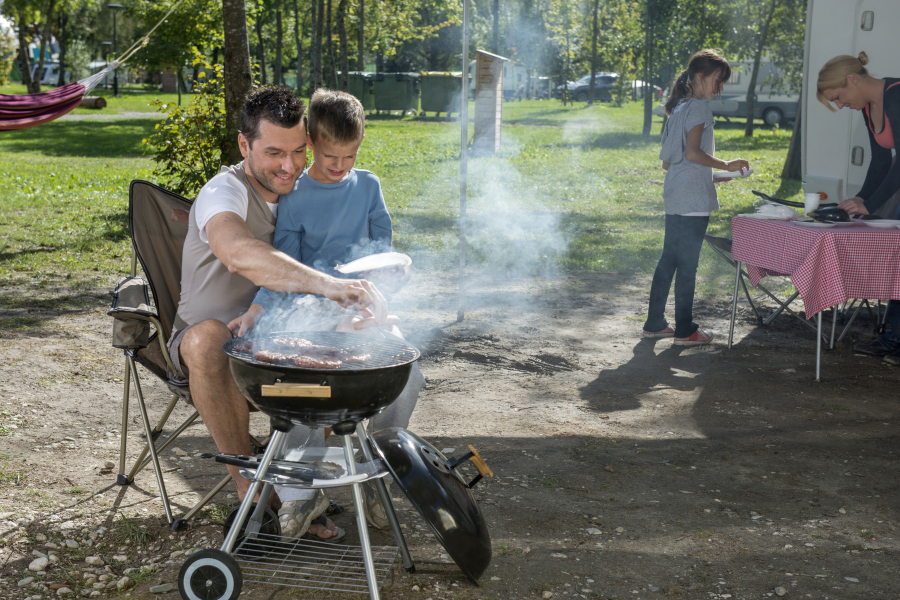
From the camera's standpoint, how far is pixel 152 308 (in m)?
3.04

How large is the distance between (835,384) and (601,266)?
3.17m

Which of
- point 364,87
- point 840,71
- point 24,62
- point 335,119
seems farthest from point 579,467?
point 24,62

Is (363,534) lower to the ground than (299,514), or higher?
higher

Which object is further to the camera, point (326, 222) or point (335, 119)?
point (326, 222)

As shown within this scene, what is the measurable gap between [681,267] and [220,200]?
3.39 meters

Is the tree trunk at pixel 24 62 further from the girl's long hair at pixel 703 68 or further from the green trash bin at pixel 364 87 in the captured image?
the girl's long hair at pixel 703 68

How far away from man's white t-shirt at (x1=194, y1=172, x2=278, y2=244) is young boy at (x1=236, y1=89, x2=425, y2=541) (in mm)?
176

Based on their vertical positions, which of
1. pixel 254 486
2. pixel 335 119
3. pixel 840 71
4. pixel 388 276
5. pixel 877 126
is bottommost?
pixel 254 486

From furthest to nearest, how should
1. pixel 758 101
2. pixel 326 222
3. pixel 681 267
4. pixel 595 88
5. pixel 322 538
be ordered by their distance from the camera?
pixel 595 88, pixel 758 101, pixel 681 267, pixel 326 222, pixel 322 538

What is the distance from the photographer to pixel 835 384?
441 centimetres

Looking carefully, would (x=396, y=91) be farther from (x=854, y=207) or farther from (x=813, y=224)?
(x=813, y=224)

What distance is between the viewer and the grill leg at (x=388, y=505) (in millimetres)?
2328

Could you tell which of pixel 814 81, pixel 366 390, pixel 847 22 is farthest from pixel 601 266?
pixel 366 390

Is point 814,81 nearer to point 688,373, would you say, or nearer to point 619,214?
point 688,373
